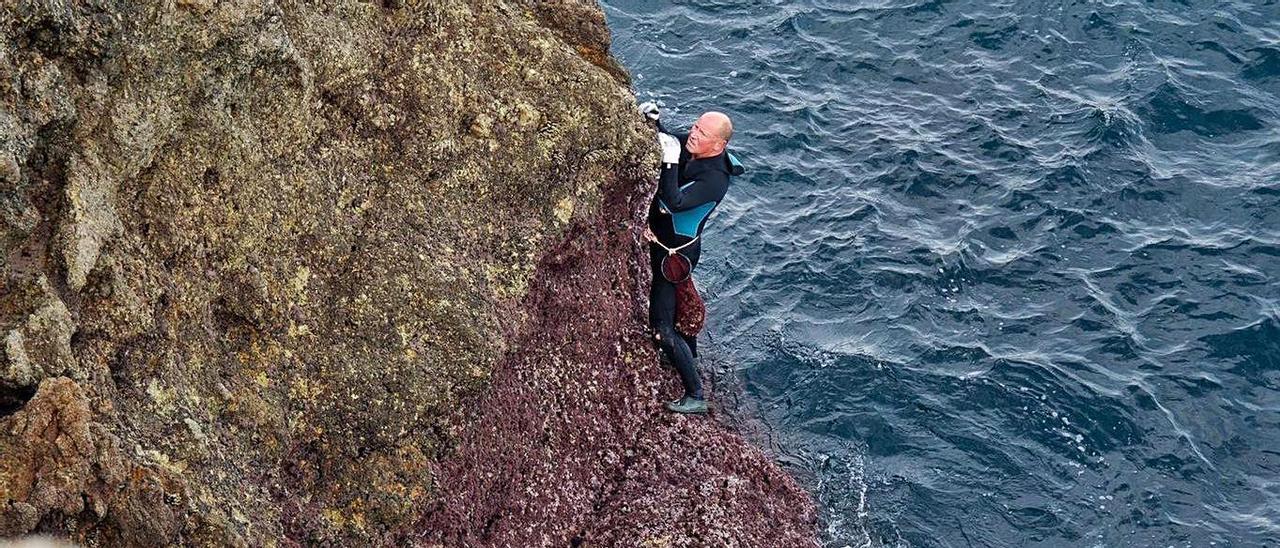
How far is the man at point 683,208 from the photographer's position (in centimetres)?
1220

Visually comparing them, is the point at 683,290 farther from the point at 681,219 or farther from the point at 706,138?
the point at 706,138

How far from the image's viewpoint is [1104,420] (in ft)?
49.2

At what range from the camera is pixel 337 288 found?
9.93 metres

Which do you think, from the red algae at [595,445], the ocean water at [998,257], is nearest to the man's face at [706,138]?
the red algae at [595,445]

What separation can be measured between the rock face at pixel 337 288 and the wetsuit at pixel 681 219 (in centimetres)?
25

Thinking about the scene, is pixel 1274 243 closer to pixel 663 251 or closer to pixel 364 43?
pixel 663 251

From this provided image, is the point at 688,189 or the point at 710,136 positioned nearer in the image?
the point at 710,136

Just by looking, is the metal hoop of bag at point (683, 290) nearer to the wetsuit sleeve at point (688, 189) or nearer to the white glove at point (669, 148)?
the wetsuit sleeve at point (688, 189)

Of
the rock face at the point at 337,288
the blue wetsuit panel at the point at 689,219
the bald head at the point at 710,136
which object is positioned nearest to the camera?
the rock face at the point at 337,288

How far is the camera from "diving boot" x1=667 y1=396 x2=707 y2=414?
13.1m

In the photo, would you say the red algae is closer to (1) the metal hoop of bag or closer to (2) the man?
(2) the man

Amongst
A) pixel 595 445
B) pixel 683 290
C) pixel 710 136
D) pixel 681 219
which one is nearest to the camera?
pixel 595 445

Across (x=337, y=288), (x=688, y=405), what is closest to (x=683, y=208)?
(x=688, y=405)

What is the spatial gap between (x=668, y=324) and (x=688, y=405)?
954 mm
